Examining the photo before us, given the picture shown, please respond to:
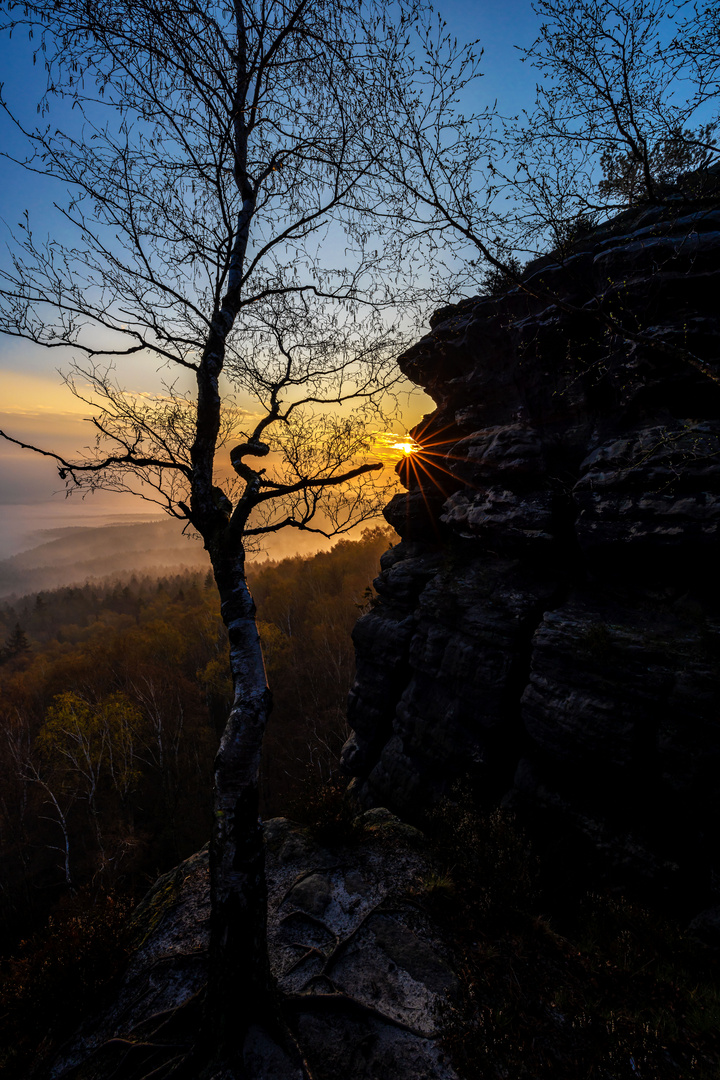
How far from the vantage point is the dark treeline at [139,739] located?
76.9ft

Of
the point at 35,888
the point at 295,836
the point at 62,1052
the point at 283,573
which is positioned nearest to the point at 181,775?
the point at 35,888

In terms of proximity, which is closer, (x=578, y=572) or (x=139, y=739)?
(x=578, y=572)

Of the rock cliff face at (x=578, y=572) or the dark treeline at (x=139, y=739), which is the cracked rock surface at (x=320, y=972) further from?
the rock cliff face at (x=578, y=572)

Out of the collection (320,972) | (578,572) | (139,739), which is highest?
(578,572)

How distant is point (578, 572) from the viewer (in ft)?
33.0

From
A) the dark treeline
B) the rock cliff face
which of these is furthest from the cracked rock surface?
the rock cliff face

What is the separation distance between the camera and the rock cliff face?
7.37m

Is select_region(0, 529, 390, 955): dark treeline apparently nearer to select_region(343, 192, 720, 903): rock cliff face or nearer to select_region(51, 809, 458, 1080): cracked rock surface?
select_region(51, 809, 458, 1080): cracked rock surface

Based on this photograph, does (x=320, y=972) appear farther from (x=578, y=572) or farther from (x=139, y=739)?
(x=139, y=739)

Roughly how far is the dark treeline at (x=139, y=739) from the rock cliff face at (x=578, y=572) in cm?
437

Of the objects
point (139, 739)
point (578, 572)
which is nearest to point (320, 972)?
point (578, 572)

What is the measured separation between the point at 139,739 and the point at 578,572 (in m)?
36.3

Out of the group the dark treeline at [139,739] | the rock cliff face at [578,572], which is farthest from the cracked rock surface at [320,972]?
the rock cliff face at [578,572]

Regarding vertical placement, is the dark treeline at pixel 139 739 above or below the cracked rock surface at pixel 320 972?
below
